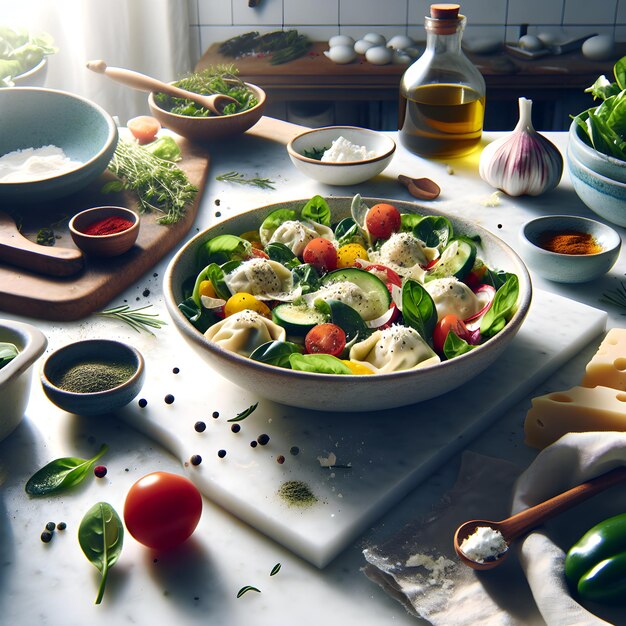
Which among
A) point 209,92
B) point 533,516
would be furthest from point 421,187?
point 533,516

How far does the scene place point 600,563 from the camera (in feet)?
2.72

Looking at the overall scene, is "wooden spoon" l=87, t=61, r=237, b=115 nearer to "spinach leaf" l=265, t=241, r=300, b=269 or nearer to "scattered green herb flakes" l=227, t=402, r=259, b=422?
"spinach leaf" l=265, t=241, r=300, b=269

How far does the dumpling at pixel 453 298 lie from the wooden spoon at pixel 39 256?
0.70 m

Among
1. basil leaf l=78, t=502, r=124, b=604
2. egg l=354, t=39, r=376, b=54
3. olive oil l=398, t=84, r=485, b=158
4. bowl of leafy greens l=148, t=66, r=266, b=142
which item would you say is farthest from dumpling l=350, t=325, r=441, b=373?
egg l=354, t=39, r=376, b=54

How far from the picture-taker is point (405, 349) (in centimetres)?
110

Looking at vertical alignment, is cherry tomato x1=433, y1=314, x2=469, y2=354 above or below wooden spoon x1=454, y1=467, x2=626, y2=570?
above

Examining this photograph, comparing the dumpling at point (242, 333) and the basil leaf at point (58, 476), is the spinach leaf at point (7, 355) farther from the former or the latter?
the dumpling at point (242, 333)

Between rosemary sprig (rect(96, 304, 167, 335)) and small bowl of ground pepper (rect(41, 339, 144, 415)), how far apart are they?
0.21 m

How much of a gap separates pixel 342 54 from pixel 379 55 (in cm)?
16

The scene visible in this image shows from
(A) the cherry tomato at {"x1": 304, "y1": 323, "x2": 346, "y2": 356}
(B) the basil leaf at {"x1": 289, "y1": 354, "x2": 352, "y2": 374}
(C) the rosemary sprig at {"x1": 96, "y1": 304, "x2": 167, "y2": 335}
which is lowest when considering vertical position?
(C) the rosemary sprig at {"x1": 96, "y1": 304, "x2": 167, "y2": 335}

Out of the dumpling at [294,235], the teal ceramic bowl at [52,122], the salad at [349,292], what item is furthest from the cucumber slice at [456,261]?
the teal ceramic bowl at [52,122]

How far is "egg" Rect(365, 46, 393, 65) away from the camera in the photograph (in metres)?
3.31

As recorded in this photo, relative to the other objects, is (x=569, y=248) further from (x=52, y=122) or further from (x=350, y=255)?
(x=52, y=122)

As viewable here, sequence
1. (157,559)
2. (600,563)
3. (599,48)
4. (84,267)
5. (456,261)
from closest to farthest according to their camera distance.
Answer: (600,563) < (157,559) < (456,261) < (84,267) < (599,48)
